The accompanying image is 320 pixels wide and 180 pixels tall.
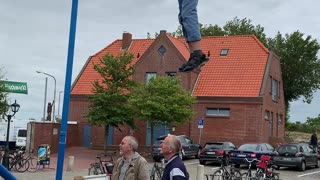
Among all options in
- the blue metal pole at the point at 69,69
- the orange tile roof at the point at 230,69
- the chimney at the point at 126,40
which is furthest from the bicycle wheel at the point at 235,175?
the chimney at the point at 126,40

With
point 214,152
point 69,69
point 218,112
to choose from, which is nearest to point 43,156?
point 214,152

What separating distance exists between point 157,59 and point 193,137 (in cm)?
737

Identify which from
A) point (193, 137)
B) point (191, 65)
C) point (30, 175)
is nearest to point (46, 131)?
point (193, 137)

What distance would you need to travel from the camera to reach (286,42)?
55594 millimetres

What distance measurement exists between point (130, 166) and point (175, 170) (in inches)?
62.8

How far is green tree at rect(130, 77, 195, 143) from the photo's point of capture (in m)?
33.8

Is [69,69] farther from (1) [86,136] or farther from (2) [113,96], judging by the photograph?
(1) [86,136]

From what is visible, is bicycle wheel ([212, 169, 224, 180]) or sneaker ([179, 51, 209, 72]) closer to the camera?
sneaker ([179, 51, 209, 72])

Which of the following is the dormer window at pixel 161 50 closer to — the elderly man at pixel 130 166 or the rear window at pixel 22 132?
the rear window at pixel 22 132

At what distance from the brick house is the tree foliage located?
4.58 meters

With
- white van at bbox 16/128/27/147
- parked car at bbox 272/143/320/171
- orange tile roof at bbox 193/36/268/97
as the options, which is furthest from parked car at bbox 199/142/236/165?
white van at bbox 16/128/27/147

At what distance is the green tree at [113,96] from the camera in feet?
116

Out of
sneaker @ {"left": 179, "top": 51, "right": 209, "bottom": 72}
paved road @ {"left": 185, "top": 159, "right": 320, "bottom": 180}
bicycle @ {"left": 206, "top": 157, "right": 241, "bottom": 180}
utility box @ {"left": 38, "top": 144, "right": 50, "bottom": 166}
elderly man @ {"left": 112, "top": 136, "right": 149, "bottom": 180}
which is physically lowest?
paved road @ {"left": 185, "top": 159, "right": 320, "bottom": 180}

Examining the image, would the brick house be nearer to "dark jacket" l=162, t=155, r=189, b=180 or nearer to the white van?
the white van
